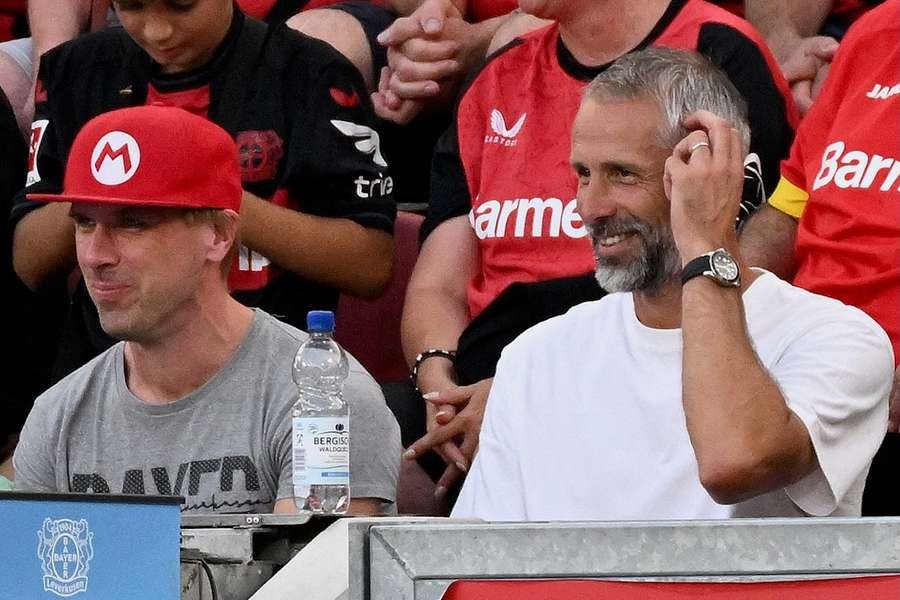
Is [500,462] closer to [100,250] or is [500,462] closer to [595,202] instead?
[595,202]

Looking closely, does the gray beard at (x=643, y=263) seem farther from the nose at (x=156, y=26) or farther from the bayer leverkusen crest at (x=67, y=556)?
the nose at (x=156, y=26)

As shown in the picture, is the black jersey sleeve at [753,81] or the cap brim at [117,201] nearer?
the cap brim at [117,201]

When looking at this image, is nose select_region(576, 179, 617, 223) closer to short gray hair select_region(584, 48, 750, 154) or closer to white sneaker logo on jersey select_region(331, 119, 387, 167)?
short gray hair select_region(584, 48, 750, 154)

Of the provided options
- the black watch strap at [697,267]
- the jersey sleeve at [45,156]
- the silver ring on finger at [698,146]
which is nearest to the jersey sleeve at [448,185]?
the jersey sleeve at [45,156]

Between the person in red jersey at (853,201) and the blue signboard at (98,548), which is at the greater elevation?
the blue signboard at (98,548)

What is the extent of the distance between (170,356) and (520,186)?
0.88m

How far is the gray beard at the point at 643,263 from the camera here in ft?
8.54

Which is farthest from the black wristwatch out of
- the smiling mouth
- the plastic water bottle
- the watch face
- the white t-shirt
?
the plastic water bottle

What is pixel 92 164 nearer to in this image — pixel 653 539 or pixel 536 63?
pixel 536 63

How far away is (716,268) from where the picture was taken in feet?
7.82

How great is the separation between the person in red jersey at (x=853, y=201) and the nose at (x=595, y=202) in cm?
65

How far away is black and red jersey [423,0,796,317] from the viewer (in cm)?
339

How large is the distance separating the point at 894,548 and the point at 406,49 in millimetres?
2872

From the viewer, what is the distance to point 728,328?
2.31 m
